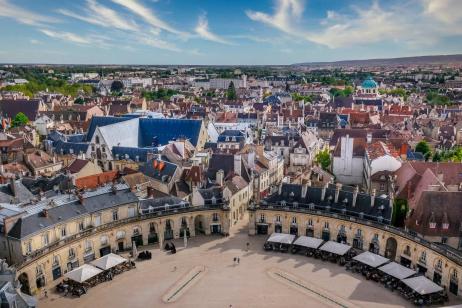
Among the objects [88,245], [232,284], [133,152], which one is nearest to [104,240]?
[88,245]

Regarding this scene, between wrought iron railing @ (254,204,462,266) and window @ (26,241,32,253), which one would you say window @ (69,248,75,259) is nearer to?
window @ (26,241,32,253)

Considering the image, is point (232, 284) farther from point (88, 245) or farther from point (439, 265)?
point (439, 265)

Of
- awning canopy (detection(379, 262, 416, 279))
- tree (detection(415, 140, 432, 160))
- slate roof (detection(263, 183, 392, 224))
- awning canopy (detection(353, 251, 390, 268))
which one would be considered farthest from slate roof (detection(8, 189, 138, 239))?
tree (detection(415, 140, 432, 160))

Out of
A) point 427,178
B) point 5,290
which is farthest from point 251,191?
point 5,290

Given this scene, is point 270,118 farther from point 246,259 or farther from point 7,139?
point 246,259

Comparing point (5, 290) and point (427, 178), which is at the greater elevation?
point (427, 178)

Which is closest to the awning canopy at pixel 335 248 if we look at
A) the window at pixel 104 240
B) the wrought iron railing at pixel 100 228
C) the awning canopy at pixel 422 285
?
the awning canopy at pixel 422 285

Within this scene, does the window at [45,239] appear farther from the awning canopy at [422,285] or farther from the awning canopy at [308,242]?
the awning canopy at [422,285]
